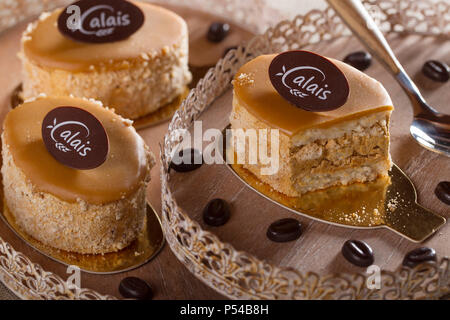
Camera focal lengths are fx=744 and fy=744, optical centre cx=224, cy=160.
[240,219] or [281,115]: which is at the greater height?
[281,115]

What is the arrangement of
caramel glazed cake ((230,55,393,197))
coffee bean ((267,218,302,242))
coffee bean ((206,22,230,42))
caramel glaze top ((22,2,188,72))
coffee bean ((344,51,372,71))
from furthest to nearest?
coffee bean ((206,22,230,42)) < coffee bean ((344,51,372,71)) < caramel glaze top ((22,2,188,72)) < caramel glazed cake ((230,55,393,197)) < coffee bean ((267,218,302,242))

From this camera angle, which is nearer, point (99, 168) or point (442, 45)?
point (99, 168)

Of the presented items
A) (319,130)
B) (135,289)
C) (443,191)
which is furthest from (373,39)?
(135,289)

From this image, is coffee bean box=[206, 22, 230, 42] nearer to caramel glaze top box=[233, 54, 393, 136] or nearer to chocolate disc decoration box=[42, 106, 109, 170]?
caramel glaze top box=[233, 54, 393, 136]

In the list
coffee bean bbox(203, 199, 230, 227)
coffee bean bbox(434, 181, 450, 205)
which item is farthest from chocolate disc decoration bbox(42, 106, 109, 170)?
coffee bean bbox(434, 181, 450, 205)

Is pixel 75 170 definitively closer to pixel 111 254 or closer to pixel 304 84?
pixel 111 254

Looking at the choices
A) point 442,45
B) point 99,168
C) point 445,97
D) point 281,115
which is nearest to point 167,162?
point 99,168

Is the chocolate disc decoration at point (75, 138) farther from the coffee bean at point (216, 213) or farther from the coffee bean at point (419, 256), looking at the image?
the coffee bean at point (419, 256)

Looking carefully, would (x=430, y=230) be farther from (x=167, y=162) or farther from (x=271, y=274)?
(x=167, y=162)
